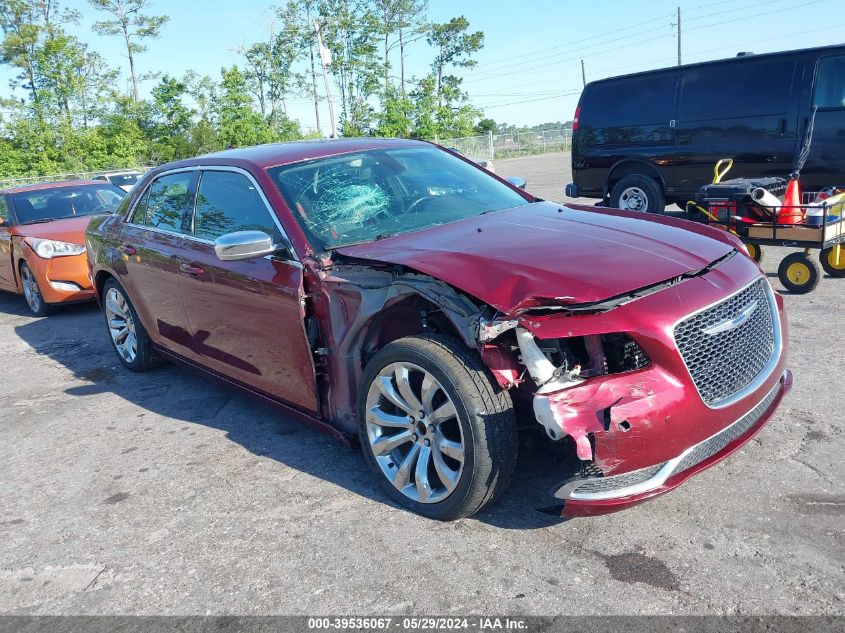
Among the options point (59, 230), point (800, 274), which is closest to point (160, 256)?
point (59, 230)

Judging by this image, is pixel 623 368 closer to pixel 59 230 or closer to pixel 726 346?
pixel 726 346

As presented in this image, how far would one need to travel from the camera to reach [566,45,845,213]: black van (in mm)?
8398

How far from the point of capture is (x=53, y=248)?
27.9 feet

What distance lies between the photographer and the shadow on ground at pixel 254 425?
11.1 feet

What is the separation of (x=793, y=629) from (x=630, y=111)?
29.2 feet

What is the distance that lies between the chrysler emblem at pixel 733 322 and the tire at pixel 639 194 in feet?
23.6

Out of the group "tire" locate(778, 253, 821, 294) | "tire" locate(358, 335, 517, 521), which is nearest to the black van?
"tire" locate(778, 253, 821, 294)

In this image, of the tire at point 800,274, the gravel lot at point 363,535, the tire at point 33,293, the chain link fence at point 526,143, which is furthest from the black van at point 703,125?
the chain link fence at point 526,143

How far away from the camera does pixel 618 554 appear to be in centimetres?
291

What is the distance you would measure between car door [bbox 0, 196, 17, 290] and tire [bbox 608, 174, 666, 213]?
8055 mm

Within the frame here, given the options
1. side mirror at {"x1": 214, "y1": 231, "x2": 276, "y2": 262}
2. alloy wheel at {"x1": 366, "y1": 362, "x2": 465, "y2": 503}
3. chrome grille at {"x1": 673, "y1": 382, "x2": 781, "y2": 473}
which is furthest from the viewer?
side mirror at {"x1": 214, "y1": 231, "x2": 276, "y2": 262}

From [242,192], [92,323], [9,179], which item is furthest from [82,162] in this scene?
[242,192]

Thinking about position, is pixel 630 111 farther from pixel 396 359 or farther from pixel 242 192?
pixel 396 359

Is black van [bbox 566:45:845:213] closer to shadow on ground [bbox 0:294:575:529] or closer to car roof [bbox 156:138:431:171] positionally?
car roof [bbox 156:138:431:171]
